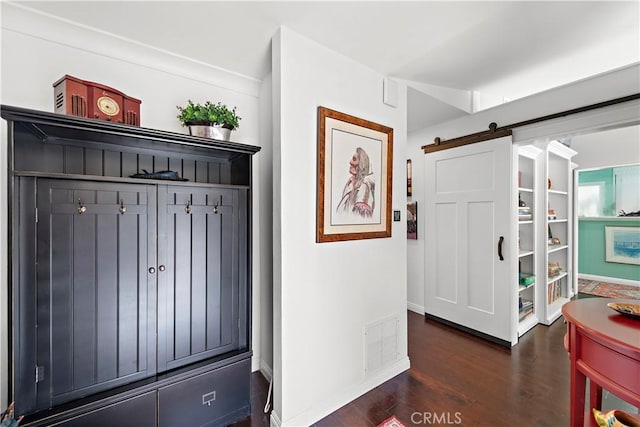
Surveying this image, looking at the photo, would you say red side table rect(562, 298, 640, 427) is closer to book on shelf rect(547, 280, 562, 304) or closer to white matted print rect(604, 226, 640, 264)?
book on shelf rect(547, 280, 562, 304)

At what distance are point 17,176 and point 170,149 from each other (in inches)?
28.4

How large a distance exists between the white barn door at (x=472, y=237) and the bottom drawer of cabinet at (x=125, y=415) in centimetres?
309

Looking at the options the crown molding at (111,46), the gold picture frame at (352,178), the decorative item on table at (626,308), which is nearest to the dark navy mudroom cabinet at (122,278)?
the gold picture frame at (352,178)

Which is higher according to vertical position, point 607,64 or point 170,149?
point 607,64

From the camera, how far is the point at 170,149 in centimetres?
178

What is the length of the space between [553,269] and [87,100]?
5.03 metres

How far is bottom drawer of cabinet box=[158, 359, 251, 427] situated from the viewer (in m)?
1.55


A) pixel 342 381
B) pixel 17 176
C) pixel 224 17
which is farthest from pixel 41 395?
pixel 224 17

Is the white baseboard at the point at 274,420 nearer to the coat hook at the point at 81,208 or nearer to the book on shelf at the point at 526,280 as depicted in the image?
the coat hook at the point at 81,208

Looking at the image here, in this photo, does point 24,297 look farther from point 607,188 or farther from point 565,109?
point 607,188

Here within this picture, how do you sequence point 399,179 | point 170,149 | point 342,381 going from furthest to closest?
point 399,179, point 342,381, point 170,149

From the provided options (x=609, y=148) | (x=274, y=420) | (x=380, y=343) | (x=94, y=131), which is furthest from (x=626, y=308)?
(x=609, y=148)

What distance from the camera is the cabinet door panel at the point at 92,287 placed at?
50.8 inches

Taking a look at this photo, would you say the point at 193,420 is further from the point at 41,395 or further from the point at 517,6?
the point at 517,6
